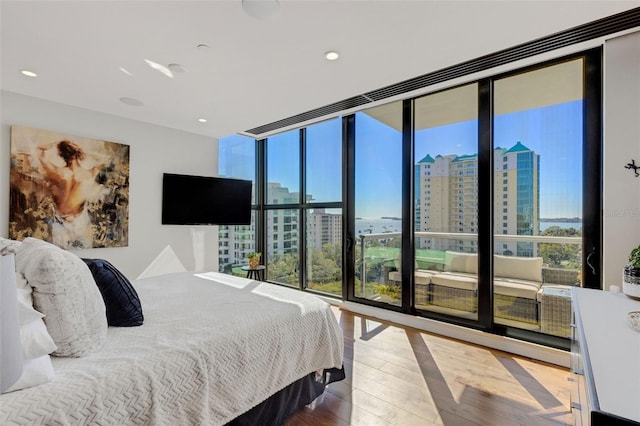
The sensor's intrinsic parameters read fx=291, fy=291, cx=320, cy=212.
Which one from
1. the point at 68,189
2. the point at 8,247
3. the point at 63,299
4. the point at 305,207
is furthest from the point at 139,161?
the point at 63,299

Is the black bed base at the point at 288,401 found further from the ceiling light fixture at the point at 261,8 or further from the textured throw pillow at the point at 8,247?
the ceiling light fixture at the point at 261,8

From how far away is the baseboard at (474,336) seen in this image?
8.42ft

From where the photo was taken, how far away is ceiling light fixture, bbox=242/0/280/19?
1.79 m

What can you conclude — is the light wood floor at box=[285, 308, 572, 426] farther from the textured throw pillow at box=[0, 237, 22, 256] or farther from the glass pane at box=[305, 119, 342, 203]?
the glass pane at box=[305, 119, 342, 203]

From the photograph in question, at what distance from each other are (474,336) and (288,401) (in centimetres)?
212

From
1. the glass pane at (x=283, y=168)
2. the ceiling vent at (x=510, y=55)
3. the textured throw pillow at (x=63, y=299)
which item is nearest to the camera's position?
the textured throw pillow at (x=63, y=299)

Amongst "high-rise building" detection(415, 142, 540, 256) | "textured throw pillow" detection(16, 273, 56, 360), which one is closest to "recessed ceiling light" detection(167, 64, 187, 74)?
"textured throw pillow" detection(16, 273, 56, 360)

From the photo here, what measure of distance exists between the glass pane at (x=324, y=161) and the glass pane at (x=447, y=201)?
3.96 ft

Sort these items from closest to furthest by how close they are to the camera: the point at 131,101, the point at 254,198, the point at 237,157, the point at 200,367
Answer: the point at 200,367, the point at 131,101, the point at 237,157, the point at 254,198

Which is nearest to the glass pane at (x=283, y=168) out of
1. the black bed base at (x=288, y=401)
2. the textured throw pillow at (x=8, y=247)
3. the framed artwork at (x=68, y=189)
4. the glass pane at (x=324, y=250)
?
the glass pane at (x=324, y=250)

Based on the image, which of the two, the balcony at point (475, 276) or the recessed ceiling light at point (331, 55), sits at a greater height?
the recessed ceiling light at point (331, 55)

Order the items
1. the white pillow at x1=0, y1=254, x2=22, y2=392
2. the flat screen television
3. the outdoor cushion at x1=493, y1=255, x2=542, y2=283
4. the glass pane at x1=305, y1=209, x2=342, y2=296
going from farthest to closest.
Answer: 1. the glass pane at x1=305, y1=209, x2=342, y2=296
2. the flat screen television
3. the outdoor cushion at x1=493, y1=255, x2=542, y2=283
4. the white pillow at x1=0, y1=254, x2=22, y2=392

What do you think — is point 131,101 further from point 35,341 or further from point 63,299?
point 35,341

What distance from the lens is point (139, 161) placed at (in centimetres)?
381
